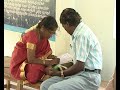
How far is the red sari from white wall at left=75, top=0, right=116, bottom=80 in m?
1.18

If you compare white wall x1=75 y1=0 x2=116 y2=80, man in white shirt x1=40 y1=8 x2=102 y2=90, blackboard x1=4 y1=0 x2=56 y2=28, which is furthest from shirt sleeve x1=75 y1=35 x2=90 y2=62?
blackboard x1=4 y1=0 x2=56 y2=28

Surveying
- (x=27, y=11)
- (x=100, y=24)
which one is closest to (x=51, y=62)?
(x=100, y=24)

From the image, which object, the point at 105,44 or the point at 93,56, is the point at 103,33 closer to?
the point at 105,44

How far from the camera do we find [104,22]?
3.66m

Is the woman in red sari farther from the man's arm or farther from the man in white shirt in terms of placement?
the man in white shirt

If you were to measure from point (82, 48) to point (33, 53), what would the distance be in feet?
1.83

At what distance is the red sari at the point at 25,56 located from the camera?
2645mm

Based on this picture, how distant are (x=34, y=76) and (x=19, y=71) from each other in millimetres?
192

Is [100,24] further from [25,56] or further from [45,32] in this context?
[25,56]

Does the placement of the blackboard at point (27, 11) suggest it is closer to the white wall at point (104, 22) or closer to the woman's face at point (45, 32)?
the white wall at point (104, 22)

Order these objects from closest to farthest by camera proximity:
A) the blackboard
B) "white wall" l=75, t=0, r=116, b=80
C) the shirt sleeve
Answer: the shirt sleeve < "white wall" l=75, t=0, r=116, b=80 < the blackboard

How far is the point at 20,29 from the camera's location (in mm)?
4289

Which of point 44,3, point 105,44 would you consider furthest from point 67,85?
point 44,3

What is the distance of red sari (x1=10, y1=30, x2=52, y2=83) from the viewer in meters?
2.64
